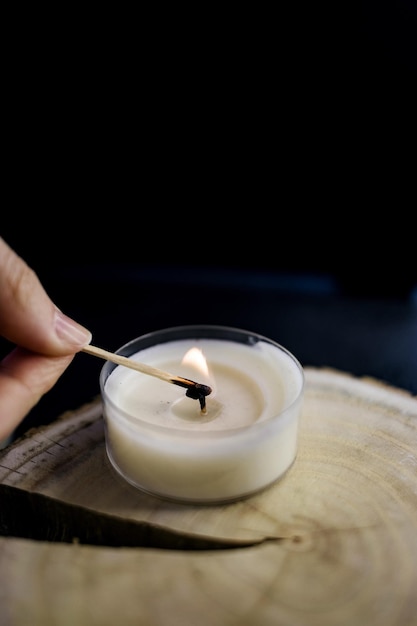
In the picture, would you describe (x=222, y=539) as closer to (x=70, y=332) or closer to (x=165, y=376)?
(x=165, y=376)

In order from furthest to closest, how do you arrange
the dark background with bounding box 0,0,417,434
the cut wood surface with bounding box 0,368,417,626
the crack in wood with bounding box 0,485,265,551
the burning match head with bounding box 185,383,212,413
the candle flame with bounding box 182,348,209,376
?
the dark background with bounding box 0,0,417,434
the candle flame with bounding box 182,348,209,376
the burning match head with bounding box 185,383,212,413
the crack in wood with bounding box 0,485,265,551
the cut wood surface with bounding box 0,368,417,626

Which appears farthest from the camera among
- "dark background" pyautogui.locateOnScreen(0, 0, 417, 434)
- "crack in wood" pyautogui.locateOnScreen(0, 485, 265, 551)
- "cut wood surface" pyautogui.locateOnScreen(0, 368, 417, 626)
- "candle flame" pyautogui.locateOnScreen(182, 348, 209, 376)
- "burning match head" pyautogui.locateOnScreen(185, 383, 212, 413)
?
"dark background" pyautogui.locateOnScreen(0, 0, 417, 434)

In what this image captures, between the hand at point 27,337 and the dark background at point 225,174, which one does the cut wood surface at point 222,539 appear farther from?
the dark background at point 225,174

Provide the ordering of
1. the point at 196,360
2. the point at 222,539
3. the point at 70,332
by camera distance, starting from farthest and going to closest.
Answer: the point at 196,360 → the point at 70,332 → the point at 222,539

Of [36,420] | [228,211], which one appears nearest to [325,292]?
[228,211]

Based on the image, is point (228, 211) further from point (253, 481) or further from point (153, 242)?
point (253, 481)

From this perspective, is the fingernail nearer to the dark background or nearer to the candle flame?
the candle flame

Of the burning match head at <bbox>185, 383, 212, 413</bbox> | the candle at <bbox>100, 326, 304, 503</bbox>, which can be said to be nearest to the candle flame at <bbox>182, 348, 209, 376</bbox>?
the candle at <bbox>100, 326, 304, 503</bbox>

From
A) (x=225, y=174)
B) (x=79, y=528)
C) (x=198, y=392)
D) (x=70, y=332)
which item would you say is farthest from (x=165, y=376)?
(x=225, y=174)
